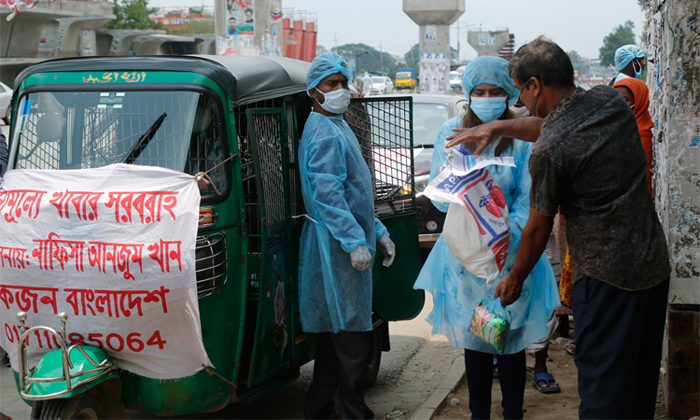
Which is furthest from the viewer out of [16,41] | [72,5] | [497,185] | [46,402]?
[72,5]

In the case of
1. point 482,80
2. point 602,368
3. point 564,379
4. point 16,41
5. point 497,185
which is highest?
point 16,41

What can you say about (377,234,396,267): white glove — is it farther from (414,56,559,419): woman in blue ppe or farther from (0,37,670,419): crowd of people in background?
(414,56,559,419): woman in blue ppe

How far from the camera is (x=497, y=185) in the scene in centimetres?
331

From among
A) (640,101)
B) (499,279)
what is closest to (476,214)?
(499,279)

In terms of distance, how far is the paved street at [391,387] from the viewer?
4.40 metres

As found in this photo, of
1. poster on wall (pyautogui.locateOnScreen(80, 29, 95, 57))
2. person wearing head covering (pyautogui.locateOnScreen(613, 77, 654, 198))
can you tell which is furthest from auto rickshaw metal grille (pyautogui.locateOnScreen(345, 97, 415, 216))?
poster on wall (pyautogui.locateOnScreen(80, 29, 95, 57))

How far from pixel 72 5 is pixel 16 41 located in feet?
12.0

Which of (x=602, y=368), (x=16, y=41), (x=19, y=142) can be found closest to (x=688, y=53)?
(x=602, y=368)

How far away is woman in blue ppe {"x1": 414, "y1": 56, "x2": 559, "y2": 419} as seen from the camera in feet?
10.9

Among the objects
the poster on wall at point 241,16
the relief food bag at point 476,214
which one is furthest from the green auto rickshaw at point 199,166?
the poster on wall at point 241,16

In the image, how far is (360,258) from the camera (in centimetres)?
361

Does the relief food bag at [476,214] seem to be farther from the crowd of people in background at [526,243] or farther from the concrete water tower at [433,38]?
the concrete water tower at [433,38]

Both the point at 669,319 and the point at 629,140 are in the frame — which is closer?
the point at 629,140

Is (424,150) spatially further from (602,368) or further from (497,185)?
(602,368)
